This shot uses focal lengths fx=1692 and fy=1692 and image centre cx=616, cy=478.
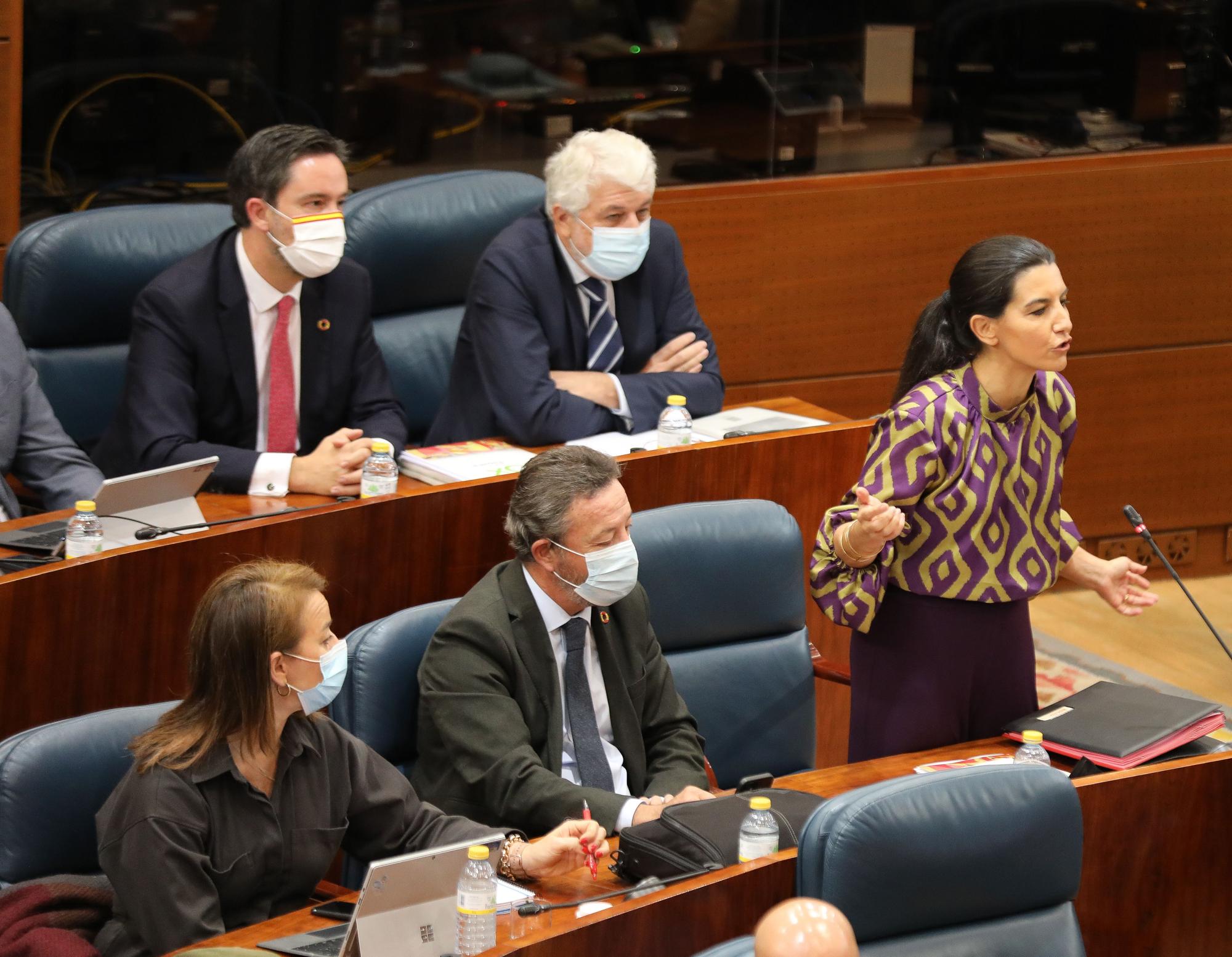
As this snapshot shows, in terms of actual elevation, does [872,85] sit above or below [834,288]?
above

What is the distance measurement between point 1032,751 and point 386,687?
982 millimetres

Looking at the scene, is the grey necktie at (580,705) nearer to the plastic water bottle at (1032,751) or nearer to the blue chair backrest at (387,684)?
the blue chair backrest at (387,684)

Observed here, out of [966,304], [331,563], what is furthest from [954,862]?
[331,563]

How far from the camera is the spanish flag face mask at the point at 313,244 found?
11.1 feet

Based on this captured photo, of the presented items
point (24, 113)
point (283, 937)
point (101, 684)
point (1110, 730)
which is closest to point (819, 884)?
point (283, 937)

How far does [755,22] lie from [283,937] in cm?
353

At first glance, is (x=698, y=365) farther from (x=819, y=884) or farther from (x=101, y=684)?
(x=819, y=884)

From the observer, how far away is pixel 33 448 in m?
3.26

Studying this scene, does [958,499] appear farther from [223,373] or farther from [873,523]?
[223,373]

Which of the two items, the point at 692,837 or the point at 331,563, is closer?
the point at 692,837

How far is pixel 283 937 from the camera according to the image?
204cm

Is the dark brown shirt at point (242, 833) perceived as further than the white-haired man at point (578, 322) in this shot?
No

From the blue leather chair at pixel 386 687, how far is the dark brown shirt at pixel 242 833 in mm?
154

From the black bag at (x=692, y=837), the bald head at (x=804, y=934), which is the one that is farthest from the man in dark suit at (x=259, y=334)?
the bald head at (x=804, y=934)
